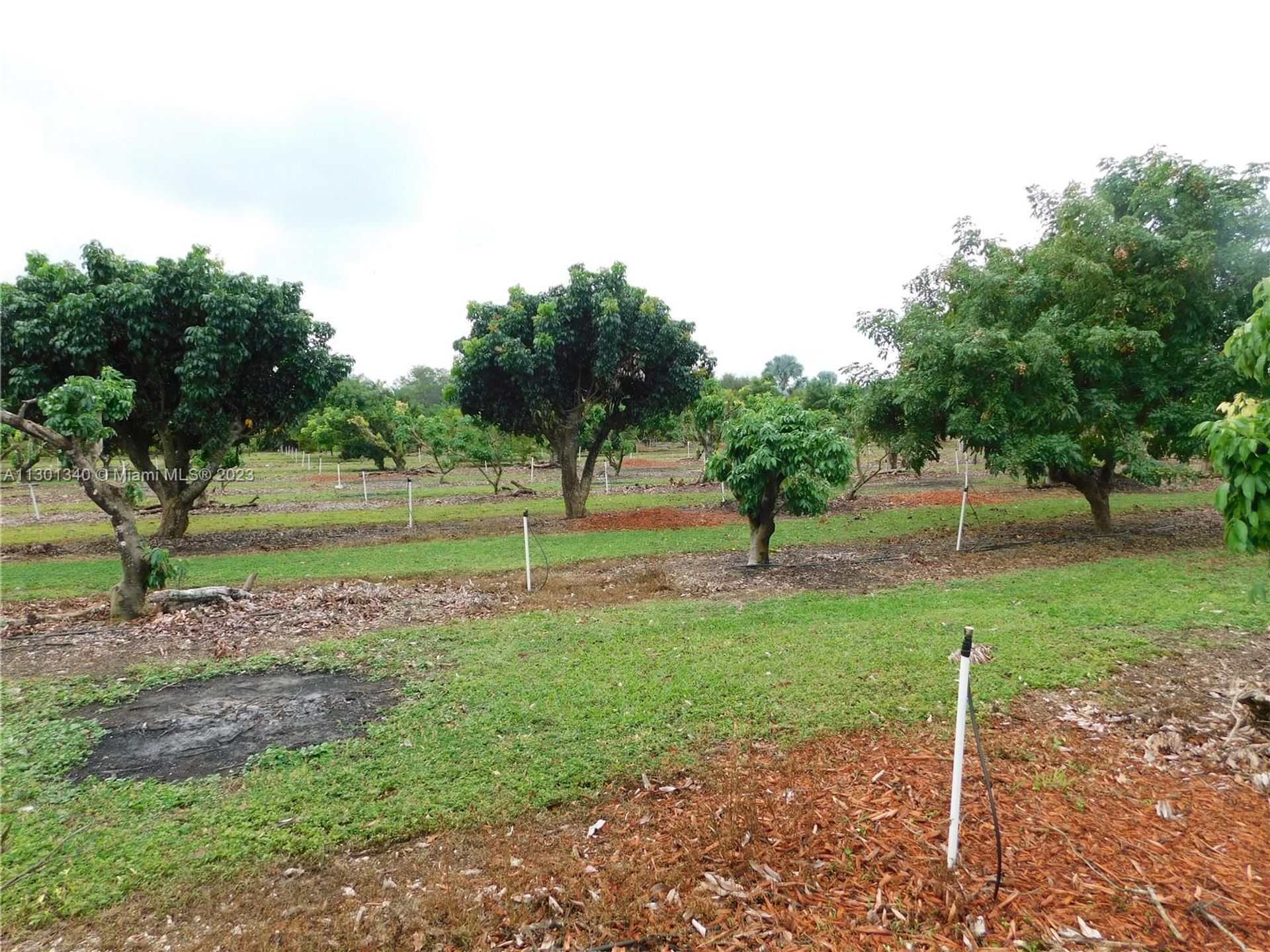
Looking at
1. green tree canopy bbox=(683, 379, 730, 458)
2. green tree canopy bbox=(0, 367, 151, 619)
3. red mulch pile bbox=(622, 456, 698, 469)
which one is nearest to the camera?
green tree canopy bbox=(0, 367, 151, 619)

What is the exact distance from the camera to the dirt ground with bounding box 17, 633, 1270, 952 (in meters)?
2.81

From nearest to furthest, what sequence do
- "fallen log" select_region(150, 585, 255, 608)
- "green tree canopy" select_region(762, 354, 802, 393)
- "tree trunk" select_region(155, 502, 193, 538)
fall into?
"fallen log" select_region(150, 585, 255, 608) < "tree trunk" select_region(155, 502, 193, 538) < "green tree canopy" select_region(762, 354, 802, 393)

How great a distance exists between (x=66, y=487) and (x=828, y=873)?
38281mm

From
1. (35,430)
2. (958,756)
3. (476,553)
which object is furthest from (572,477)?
(958,756)

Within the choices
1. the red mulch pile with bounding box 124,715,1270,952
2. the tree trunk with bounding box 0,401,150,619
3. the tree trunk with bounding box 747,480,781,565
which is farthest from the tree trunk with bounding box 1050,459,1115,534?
the tree trunk with bounding box 0,401,150,619

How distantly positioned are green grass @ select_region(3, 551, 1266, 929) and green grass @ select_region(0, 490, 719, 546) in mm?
11631

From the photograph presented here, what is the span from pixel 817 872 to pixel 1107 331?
10805 mm

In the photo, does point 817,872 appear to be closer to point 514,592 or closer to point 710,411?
point 514,592

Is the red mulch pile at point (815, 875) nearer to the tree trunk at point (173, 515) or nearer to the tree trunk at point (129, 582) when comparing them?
the tree trunk at point (129, 582)

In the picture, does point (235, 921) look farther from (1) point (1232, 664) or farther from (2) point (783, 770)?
(1) point (1232, 664)

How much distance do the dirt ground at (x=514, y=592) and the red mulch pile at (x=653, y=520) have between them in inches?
164

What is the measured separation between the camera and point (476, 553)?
13000mm

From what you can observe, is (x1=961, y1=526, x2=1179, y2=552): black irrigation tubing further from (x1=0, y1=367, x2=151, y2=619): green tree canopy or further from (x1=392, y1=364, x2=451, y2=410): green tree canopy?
(x1=392, y1=364, x2=451, y2=410): green tree canopy

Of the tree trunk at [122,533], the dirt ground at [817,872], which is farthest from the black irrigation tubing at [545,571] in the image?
the dirt ground at [817,872]
